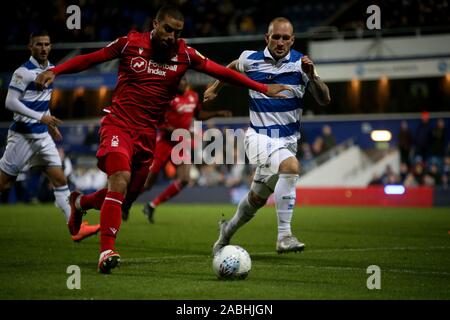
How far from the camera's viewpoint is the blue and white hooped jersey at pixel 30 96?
10.5m

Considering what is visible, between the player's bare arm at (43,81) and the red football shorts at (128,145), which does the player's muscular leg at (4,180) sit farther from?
the player's bare arm at (43,81)

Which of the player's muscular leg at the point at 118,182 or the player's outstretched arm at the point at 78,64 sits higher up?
the player's outstretched arm at the point at 78,64

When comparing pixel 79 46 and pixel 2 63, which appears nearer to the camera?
pixel 79 46

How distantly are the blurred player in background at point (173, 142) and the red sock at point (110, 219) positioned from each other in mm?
7656

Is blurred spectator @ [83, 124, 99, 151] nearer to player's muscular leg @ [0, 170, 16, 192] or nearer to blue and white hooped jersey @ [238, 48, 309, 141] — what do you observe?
player's muscular leg @ [0, 170, 16, 192]

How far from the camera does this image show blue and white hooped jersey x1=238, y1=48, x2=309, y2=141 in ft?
30.7

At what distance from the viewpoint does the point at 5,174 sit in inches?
437

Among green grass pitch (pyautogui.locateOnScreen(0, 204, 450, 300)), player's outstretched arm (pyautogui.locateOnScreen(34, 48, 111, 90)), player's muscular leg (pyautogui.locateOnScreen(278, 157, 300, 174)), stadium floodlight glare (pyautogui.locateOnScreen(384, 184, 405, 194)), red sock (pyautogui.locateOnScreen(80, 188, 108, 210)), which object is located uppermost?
player's outstretched arm (pyautogui.locateOnScreen(34, 48, 111, 90))

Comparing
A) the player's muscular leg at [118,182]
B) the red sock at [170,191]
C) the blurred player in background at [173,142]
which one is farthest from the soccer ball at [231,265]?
the red sock at [170,191]

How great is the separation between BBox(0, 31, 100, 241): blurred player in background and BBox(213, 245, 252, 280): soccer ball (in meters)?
3.48

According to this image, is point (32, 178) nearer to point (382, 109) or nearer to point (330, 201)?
point (330, 201)

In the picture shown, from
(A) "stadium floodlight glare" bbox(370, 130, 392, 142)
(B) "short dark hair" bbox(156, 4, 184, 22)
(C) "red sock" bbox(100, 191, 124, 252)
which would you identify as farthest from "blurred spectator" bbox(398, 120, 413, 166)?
(C) "red sock" bbox(100, 191, 124, 252)
